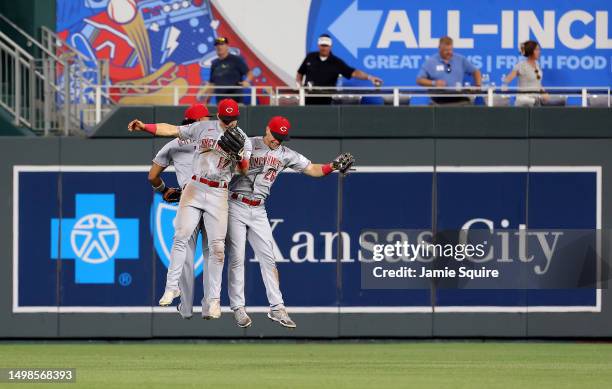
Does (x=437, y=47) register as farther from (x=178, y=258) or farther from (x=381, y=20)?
(x=178, y=258)

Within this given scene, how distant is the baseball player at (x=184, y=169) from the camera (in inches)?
662

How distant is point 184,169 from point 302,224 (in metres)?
7.64

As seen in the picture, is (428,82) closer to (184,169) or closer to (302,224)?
(302,224)

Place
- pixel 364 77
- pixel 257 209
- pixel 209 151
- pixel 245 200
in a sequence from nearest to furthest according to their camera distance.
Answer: pixel 209 151, pixel 245 200, pixel 257 209, pixel 364 77

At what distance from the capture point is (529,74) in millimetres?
25047

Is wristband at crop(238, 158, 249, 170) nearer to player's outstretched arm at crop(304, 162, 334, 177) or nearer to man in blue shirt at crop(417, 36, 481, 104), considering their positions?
player's outstretched arm at crop(304, 162, 334, 177)

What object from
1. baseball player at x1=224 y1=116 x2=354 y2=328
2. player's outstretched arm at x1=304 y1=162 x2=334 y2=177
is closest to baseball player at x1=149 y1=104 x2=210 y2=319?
baseball player at x1=224 y1=116 x2=354 y2=328

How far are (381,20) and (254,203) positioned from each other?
10.2m

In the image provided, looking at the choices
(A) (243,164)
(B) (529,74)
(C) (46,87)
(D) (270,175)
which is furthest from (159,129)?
(B) (529,74)

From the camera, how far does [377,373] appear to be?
703 inches

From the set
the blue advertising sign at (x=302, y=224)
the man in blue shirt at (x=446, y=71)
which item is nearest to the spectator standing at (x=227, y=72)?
the blue advertising sign at (x=302, y=224)

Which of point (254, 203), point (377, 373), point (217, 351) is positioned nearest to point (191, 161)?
point (254, 203)

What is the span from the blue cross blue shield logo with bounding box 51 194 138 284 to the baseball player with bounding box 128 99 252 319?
25.3 feet

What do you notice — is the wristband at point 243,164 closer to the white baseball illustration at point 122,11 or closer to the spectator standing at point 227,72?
the spectator standing at point 227,72
